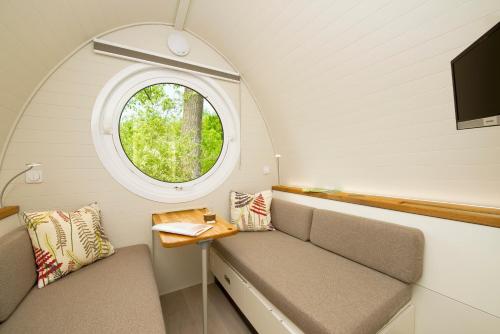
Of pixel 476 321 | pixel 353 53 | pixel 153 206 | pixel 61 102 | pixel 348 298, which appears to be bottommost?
pixel 476 321

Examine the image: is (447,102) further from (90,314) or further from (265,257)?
(90,314)

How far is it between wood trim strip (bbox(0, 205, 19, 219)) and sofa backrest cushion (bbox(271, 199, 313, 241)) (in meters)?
2.15

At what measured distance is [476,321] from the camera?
1.12 meters

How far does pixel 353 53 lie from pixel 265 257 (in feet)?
5.55

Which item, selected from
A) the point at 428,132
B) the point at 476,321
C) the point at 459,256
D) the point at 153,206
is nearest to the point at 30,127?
the point at 153,206

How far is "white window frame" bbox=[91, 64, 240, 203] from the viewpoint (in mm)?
1875

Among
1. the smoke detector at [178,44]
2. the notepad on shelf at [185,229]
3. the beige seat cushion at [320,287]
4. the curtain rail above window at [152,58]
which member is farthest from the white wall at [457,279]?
the smoke detector at [178,44]

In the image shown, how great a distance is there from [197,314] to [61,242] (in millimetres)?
1198

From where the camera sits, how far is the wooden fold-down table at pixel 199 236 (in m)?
1.35

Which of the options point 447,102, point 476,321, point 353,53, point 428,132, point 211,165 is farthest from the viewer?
point 211,165

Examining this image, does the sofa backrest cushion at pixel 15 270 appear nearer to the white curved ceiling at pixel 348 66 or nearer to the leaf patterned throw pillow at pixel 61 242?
the leaf patterned throw pillow at pixel 61 242

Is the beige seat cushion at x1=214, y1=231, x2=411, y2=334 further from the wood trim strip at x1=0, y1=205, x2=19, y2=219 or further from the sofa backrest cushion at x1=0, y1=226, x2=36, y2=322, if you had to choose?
the wood trim strip at x1=0, y1=205, x2=19, y2=219

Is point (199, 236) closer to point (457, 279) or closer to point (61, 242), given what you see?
point (61, 242)

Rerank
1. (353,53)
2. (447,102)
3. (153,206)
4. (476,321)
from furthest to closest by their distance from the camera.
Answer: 1. (153,206)
2. (353,53)
3. (447,102)
4. (476,321)
